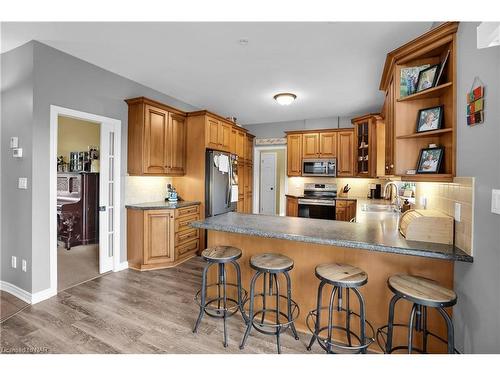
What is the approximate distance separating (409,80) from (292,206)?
12.1 ft

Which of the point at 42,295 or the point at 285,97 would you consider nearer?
the point at 42,295

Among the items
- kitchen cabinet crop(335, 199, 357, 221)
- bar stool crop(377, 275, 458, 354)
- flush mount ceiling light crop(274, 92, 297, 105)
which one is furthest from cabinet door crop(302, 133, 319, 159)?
bar stool crop(377, 275, 458, 354)

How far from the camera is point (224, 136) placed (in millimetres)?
4547

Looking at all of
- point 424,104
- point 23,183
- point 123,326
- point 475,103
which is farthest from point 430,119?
point 23,183

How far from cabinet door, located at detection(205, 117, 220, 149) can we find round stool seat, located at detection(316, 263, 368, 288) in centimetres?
301

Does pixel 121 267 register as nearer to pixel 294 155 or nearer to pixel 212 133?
pixel 212 133

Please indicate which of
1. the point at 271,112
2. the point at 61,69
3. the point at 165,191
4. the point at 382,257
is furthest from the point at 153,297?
the point at 271,112

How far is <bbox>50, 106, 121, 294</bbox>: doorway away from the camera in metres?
2.76

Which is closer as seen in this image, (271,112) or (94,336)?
(94,336)

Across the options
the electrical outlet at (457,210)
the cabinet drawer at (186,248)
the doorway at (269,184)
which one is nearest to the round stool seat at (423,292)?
the electrical outlet at (457,210)

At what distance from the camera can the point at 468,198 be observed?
1400 mm

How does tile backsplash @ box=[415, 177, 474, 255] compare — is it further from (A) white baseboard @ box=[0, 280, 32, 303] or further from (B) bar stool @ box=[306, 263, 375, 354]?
(A) white baseboard @ box=[0, 280, 32, 303]
